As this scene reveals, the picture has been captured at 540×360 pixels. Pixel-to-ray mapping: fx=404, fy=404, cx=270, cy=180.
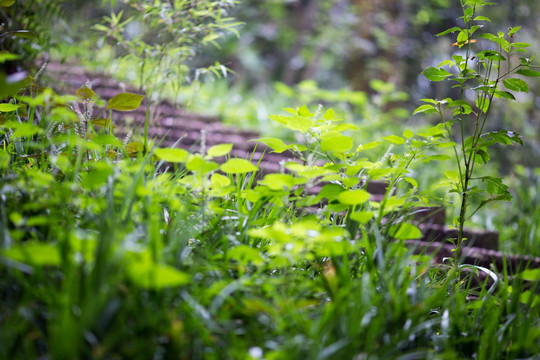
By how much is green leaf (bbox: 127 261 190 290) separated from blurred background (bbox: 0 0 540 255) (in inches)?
106

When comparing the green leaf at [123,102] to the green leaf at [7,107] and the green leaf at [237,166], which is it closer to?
the green leaf at [7,107]

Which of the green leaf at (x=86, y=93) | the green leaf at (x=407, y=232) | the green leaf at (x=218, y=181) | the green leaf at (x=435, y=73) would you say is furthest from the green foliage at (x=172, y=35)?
the green leaf at (x=407, y=232)

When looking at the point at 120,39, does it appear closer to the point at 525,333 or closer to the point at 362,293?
the point at 362,293

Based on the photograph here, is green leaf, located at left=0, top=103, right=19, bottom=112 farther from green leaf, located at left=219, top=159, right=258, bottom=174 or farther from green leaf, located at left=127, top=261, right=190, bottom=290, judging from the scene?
green leaf, located at left=127, top=261, right=190, bottom=290

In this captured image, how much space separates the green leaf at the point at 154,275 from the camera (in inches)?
28.1

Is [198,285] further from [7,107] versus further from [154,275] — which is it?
[7,107]

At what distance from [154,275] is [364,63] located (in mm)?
6103

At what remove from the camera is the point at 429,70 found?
1.46 metres

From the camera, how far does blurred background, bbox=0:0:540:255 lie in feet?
12.9

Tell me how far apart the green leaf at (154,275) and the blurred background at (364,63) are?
2683 mm

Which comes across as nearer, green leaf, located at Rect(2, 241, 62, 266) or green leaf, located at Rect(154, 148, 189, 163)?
green leaf, located at Rect(2, 241, 62, 266)

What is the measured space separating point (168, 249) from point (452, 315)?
0.81 metres

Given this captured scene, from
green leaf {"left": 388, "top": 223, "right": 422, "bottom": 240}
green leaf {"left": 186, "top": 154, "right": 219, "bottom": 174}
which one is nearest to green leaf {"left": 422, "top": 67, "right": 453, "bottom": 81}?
green leaf {"left": 388, "top": 223, "right": 422, "bottom": 240}

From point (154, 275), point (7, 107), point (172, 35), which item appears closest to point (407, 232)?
point (154, 275)
